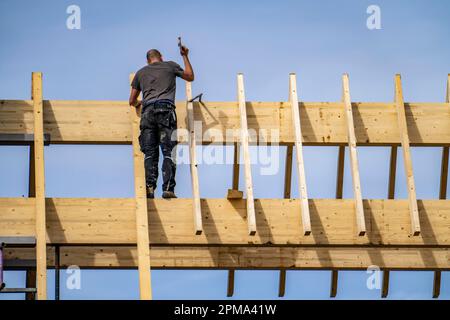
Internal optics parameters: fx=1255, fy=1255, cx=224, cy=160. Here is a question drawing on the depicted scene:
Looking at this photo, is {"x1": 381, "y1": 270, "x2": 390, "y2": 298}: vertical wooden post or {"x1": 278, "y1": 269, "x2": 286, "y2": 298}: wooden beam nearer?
{"x1": 278, "y1": 269, "x2": 286, "y2": 298}: wooden beam

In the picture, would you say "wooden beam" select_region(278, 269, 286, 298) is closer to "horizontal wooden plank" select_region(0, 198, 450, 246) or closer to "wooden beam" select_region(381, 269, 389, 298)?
"wooden beam" select_region(381, 269, 389, 298)

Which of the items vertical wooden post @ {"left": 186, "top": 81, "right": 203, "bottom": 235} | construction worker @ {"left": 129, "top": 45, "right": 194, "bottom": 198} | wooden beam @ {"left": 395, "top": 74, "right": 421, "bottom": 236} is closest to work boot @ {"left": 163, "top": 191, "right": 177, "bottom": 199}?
construction worker @ {"left": 129, "top": 45, "right": 194, "bottom": 198}

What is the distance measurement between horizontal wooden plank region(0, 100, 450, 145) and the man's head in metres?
0.55

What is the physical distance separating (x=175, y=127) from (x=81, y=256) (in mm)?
2410

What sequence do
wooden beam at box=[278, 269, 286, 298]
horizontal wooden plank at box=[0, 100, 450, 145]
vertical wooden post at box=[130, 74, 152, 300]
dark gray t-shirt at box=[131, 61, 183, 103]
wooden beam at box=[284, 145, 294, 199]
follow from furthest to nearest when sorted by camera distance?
wooden beam at box=[278, 269, 286, 298] → wooden beam at box=[284, 145, 294, 199] → horizontal wooden plank at box=[0, 100, 450, 145] → dark gray t-shirt at box=[131, 61, 183, 103] → vertical wooden post at box=[130, 74, 152, 300]

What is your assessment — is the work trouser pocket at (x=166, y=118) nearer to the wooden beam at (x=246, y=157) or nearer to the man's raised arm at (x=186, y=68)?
the man's raised arm at (x=186, y=68)

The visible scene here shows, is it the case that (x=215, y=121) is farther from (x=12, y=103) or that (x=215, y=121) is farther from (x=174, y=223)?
(x=12, y=103)

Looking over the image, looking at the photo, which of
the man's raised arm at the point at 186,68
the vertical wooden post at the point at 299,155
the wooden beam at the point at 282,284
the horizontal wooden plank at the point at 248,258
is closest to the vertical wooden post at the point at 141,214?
the man's raised arm at the point at 186,68

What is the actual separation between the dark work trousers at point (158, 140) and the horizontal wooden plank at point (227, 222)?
0.29 m

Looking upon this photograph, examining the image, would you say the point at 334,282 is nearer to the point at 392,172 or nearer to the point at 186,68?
the point at 392,172

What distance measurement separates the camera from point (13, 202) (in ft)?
42.5

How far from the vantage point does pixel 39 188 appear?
12.8 meters

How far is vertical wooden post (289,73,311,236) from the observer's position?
42.5ft
